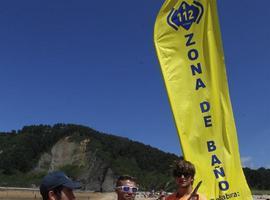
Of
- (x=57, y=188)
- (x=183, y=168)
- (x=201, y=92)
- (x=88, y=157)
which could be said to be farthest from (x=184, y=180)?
(x=88, y=157)

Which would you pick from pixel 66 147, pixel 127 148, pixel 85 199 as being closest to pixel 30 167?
pixel 66 147

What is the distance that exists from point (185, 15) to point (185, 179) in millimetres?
2041

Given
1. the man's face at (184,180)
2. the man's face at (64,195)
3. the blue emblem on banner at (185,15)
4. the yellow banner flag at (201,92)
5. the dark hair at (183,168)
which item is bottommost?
the man's face at (64,195)

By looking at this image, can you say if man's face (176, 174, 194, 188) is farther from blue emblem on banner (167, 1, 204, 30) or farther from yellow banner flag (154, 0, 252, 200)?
blue emblem on banner (167, 1, 204, 30)

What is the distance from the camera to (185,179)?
5.34 metres

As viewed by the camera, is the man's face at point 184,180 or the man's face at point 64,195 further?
the man's face at point 184,180

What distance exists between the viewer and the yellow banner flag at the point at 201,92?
5.97m

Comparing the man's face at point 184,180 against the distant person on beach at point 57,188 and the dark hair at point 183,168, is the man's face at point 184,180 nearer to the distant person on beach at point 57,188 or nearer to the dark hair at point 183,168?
the dark hair at point 183,168

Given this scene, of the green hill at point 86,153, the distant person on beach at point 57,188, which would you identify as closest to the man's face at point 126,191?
the distant person on beach at point 57,188

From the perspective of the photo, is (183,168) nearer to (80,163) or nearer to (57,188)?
(57,188)

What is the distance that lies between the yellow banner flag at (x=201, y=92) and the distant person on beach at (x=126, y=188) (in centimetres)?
112

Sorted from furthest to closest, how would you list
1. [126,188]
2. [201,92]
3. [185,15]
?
[185,15] → [201,92] → [126,188]

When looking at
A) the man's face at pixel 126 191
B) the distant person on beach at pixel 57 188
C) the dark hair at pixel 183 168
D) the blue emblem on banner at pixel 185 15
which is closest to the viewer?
the distant person on beach at pixel 57 188

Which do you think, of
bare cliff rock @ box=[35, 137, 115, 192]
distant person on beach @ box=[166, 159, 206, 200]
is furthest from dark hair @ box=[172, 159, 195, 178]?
bare cliff rock @ box=[35, 137, 115, 192]
